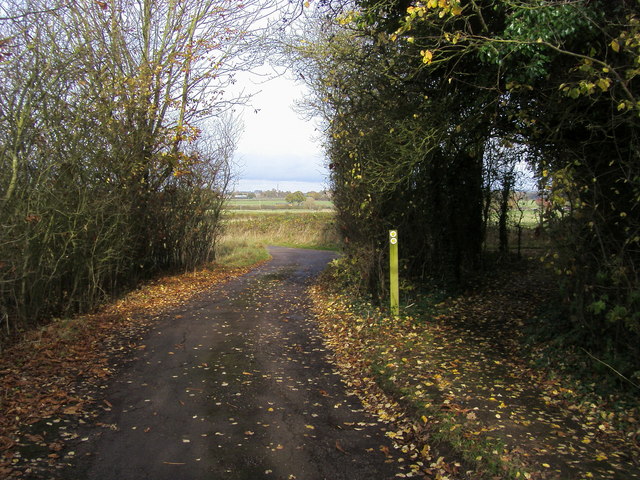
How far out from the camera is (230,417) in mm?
5102

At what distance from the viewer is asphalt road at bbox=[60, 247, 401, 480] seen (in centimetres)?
407

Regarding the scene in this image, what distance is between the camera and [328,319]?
1011 centimetres

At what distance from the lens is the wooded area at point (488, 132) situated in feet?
16.9

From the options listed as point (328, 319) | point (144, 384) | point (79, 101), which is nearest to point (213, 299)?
point (328, 319)

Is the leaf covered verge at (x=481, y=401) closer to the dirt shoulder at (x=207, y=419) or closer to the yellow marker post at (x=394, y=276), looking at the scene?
the yellow marker post at (x=394, y=276)

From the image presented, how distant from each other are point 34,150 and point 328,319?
6163 millimetres

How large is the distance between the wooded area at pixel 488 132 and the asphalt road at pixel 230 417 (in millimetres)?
2992

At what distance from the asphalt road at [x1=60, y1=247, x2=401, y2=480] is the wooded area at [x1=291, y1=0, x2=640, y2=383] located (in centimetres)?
299

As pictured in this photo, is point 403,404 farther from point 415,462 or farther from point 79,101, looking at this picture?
point 79,101

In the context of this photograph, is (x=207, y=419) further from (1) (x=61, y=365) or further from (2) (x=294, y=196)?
(2) (x=294, y=196)

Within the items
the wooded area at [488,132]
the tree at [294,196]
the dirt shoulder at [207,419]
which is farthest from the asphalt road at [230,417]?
the tree at [294,196]

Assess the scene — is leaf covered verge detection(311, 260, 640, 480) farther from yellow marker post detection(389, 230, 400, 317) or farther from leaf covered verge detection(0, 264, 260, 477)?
leaf covered verge detection(0, 264, 260, 477)

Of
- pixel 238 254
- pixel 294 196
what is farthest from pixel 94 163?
pixel 294 196

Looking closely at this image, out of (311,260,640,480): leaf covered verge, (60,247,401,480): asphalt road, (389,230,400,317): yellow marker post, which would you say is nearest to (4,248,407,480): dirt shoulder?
(60,247,401,480): asphalt road
